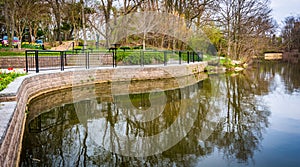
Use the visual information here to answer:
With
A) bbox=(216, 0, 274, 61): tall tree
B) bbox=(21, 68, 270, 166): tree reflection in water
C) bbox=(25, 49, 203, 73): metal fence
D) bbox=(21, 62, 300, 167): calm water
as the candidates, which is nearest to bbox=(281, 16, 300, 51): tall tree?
bbox=(216, 0, 274, 61): tall tree

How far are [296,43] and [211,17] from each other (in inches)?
1214

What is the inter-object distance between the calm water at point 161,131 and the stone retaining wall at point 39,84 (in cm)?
31

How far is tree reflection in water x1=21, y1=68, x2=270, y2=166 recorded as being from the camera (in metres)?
3.84

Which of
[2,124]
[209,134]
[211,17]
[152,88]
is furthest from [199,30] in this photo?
[2,124]

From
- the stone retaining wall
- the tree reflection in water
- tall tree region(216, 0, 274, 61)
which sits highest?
tall tree region(216, 0, 274, 61)

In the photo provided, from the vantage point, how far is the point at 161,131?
5.08 m

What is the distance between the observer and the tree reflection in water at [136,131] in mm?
3838

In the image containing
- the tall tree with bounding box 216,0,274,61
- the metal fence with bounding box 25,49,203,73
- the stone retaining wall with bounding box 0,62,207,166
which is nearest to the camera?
the stone retaining wall with bounding box 0,62,207,166

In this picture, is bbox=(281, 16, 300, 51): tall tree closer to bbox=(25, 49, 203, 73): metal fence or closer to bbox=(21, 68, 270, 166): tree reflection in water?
bbox=(25, 49, 203, 73): metal fence

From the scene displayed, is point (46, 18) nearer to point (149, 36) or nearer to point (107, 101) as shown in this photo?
point (149, 36)

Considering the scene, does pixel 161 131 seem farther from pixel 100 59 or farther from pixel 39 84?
pixel 100 59

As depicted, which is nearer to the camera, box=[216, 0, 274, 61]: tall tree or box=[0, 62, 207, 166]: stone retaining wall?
box=[0, 62, 207, 166]: stone retaining wall

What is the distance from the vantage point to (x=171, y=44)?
71.1ft

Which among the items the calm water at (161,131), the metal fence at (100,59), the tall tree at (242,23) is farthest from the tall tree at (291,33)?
the calm water at (161,131)
